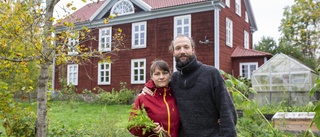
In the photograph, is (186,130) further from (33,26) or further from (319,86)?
(33,26)

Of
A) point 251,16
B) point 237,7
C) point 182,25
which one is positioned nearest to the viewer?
point 182,25

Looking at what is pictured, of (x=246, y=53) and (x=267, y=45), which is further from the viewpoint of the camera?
(x=267, y=45)

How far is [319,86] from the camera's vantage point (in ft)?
9.62

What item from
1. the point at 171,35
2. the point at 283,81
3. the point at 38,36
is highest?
the point at 171,35

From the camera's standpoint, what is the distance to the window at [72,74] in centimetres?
2273

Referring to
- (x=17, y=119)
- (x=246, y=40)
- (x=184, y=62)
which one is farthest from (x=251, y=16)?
(x=184, y=62)

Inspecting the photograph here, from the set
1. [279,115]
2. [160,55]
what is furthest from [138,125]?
→ [160,55]

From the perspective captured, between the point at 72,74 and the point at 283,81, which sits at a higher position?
the point at 72,74

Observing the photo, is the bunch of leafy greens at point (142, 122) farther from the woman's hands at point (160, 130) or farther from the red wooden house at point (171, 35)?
the red wooden house at point (171, 35)

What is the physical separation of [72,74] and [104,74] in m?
3.23

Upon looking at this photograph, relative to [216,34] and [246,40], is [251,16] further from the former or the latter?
[216,34]

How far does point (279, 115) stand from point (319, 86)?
4.66 m

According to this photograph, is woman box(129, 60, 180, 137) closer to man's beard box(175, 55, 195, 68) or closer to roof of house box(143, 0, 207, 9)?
man's beard box(175, 55, 195, 68)

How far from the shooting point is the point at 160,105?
2.61 metres
